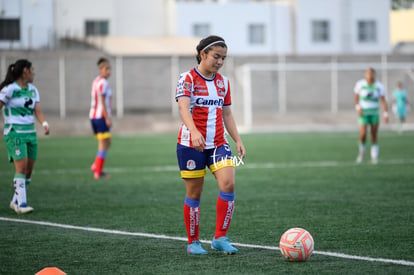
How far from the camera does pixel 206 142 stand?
7445 mm

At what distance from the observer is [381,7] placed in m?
60.3

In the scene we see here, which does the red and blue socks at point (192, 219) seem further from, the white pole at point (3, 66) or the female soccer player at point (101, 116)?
the white pole at point (3, 66)

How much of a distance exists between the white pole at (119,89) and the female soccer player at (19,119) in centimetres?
2831

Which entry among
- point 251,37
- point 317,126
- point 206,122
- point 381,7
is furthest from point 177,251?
point 381,7

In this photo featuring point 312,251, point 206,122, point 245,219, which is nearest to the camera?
point 312,251

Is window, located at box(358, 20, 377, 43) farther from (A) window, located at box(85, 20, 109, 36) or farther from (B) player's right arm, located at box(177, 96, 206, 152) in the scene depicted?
(B) player's right arm, located at box(177, 96, 206, 152)

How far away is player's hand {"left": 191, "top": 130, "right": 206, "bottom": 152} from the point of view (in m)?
Answer: 7.01

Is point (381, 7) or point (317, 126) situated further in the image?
point (381, 7)

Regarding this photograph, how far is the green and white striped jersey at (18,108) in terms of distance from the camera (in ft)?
35.5

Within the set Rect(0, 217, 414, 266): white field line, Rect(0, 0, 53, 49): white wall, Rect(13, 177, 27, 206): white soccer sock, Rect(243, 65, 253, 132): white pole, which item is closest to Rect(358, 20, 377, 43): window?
Rect(243, 65, 253, 132): white pole

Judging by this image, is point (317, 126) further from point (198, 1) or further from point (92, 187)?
point (92, 187)

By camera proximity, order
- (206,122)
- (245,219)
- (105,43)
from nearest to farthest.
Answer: (206,122) < (245,219) < (105,43)

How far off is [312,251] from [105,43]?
152 ft

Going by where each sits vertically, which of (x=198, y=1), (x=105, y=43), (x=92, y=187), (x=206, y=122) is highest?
(x=198, y=1)
